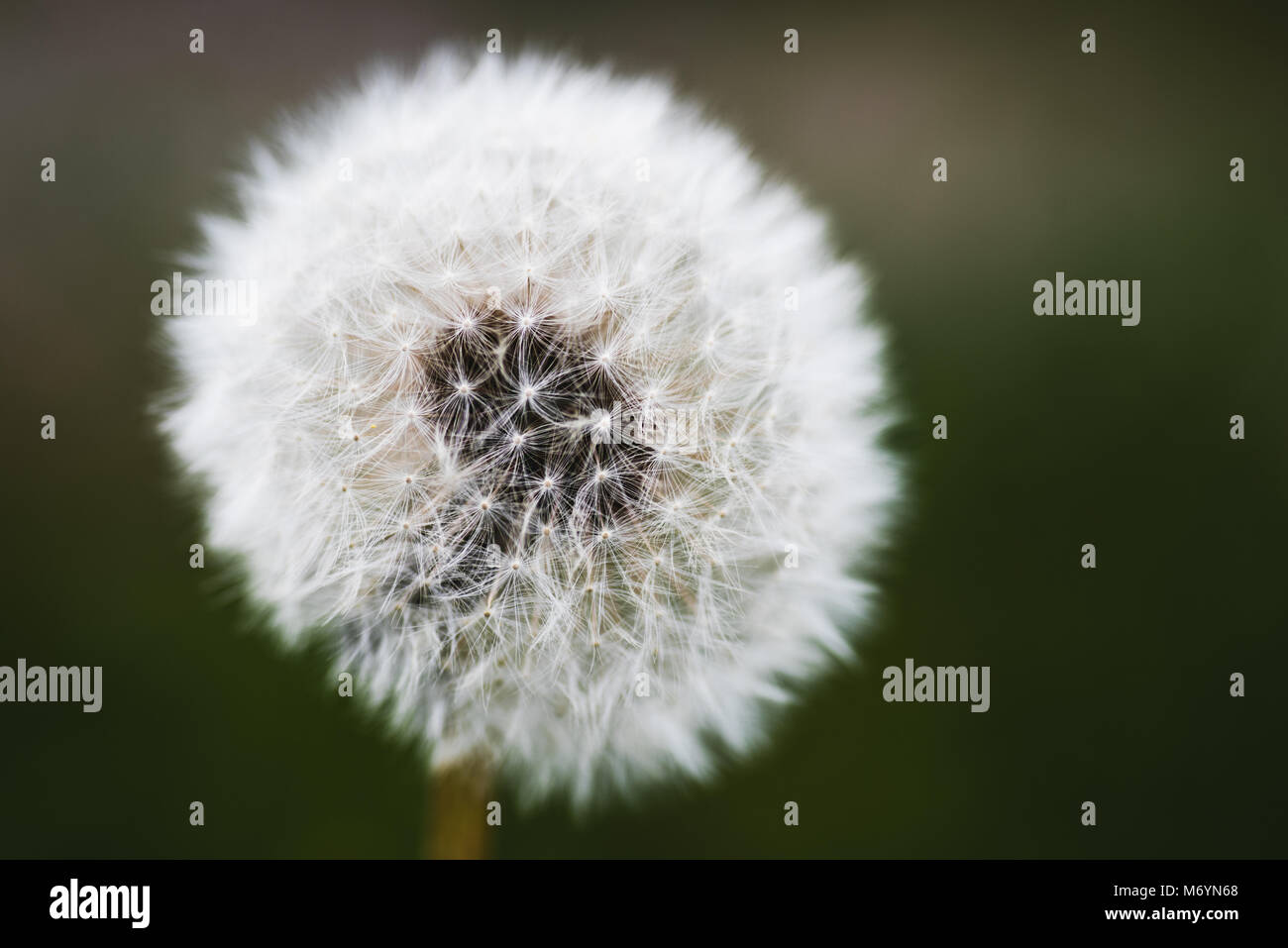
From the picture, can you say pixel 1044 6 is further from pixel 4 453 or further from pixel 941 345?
pixel 4 453

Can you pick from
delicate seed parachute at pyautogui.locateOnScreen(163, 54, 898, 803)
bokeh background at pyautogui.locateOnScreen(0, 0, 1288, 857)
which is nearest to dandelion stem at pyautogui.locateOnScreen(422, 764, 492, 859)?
delicate seed parachute at pyautogui.locateOnScreen(163, 54, 898, 803)

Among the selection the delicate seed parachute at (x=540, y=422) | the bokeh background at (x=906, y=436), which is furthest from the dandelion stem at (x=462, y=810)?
the bokeh background at (x=906, y=436)

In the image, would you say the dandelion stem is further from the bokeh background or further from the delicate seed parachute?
the bokeh background

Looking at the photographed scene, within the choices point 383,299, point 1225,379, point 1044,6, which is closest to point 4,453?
point 383,299

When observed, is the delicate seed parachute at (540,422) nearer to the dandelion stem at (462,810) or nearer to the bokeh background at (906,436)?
the dandelion stem at (462,810)

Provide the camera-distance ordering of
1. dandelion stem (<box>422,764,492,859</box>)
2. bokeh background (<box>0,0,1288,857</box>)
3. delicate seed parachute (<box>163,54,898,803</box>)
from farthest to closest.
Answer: bokeh background (<box>0,0,1288,857</box>), dandelion stem (<box>422,764,492,859</box>), delicate seed parachute (<box>163,54,898,803</box>)

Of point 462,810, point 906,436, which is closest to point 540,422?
point 462,810
